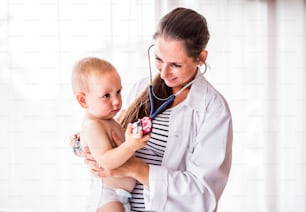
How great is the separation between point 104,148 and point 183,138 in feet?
0.57

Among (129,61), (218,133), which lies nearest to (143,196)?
(218,133)

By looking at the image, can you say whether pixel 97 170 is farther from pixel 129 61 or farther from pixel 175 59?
pixel 129 61

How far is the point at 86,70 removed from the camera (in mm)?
1062

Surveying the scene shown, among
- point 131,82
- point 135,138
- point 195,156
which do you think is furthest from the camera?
point 131,82

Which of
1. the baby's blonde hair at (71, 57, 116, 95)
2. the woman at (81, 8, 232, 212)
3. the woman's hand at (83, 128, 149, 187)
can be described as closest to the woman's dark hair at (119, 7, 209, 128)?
the woman at (81, 8, 232, 212)

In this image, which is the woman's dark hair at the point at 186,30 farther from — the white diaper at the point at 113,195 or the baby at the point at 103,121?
the white diaper at the point at 113,195

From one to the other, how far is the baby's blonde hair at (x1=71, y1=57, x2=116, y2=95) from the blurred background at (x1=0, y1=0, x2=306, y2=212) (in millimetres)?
305

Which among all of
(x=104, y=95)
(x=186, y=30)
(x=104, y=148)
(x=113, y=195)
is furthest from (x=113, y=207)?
(x=186, y=30)

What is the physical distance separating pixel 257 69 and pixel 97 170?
25.2 inches

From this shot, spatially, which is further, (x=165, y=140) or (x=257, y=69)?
(x=257, y=69)

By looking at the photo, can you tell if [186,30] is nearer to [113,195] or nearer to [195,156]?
[195,156]

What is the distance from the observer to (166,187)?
Answer: 1073 mm

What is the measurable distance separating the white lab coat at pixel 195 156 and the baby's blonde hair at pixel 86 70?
0.18 metres

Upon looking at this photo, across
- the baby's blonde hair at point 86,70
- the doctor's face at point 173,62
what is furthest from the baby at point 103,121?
the doctor's face at point 173,62
